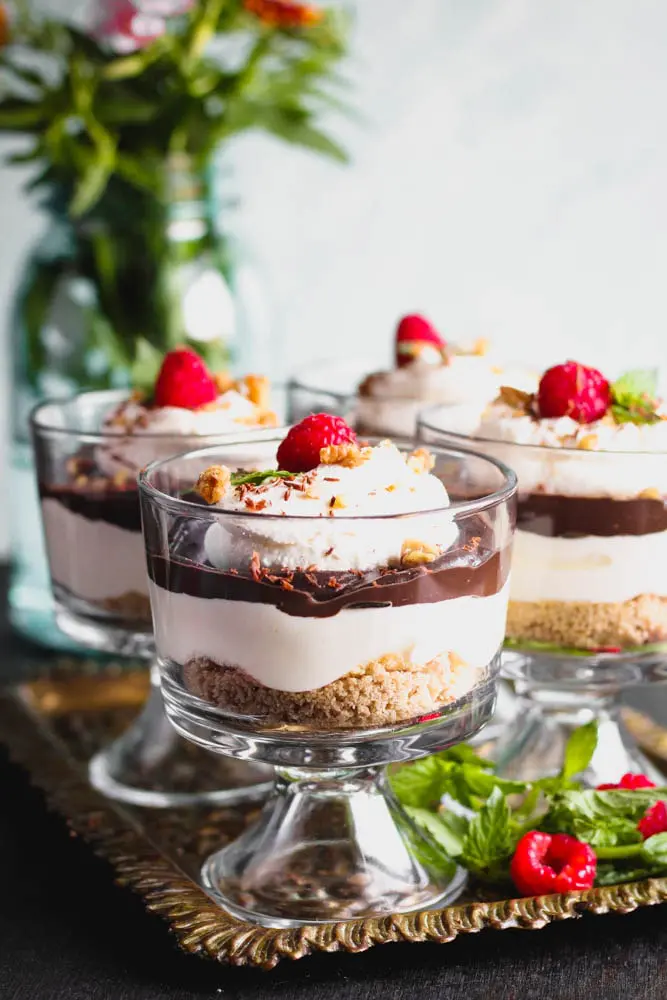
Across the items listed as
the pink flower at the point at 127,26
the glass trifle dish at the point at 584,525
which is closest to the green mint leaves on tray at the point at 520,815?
the glass trifle dish at the point at 584,525

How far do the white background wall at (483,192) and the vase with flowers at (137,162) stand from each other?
0.54 meters

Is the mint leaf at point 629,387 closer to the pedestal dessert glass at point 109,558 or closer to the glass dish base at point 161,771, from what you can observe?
the pedestal dessert glass at point 109,558

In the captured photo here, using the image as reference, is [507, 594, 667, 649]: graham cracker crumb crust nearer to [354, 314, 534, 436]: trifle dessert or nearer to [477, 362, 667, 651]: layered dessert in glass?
[477, 362, 667, 651]: layered dessert in glass

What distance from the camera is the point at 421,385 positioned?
190 cm

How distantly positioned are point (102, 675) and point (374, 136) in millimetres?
1552

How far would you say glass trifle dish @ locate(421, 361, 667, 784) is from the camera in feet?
5.01

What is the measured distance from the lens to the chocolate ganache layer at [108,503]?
1.69 m

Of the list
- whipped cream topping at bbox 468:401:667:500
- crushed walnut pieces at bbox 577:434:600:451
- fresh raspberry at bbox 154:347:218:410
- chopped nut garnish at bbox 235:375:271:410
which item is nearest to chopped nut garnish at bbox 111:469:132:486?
fresh raspberry at bbox 154:347:218:410

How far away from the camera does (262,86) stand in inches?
94.9

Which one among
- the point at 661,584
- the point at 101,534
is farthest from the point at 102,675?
the point at 661,584

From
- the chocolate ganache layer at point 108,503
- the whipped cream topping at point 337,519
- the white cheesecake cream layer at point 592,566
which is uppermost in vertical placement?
the whipped cream topping at point 337,519

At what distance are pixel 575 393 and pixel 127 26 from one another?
1.21m

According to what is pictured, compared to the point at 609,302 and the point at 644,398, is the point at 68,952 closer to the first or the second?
the point at 644,398

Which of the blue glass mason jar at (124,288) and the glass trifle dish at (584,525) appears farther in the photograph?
the blue glass mason jar at (124,288)
